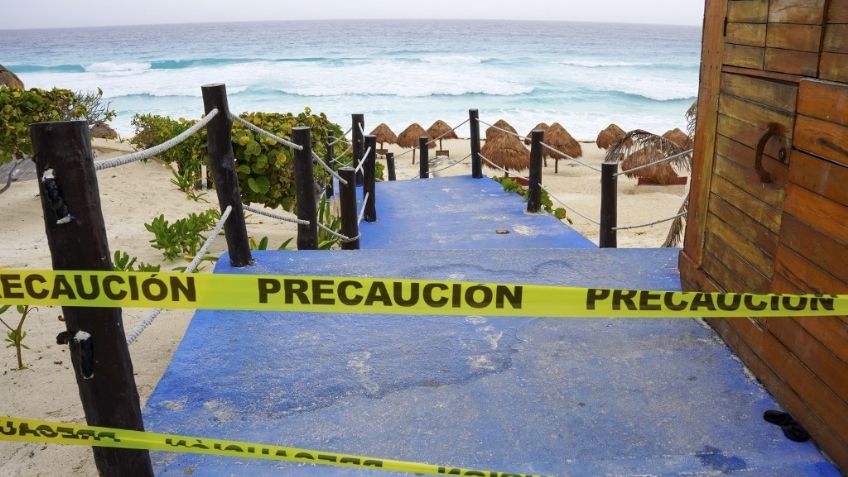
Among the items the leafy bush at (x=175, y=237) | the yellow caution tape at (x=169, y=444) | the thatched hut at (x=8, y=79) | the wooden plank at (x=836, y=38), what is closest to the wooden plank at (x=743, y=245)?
the wooden plank at (x=836, y=38)

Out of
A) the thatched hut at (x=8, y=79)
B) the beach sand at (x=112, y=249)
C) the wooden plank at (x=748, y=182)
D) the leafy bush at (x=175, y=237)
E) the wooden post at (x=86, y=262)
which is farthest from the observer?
the thatched hut at (x=8, y=79)

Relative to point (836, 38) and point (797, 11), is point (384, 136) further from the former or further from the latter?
point (836, 38)

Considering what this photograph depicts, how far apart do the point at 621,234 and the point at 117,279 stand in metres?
14.8

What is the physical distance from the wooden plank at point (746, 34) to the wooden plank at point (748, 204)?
68cm

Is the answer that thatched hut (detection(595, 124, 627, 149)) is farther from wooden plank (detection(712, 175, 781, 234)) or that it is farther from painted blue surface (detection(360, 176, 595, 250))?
wooden plank (detection(712, 175, 781, 234))

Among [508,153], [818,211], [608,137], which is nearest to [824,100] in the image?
[818,211]

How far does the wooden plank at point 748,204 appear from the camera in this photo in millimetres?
2732

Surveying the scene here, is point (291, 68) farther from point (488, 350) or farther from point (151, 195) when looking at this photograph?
point (488, 350)

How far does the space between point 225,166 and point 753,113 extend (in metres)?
2.88

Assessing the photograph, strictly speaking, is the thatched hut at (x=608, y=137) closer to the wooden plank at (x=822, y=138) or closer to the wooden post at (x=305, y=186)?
the wooden post at (x=305, y=186)

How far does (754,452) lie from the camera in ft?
7.77

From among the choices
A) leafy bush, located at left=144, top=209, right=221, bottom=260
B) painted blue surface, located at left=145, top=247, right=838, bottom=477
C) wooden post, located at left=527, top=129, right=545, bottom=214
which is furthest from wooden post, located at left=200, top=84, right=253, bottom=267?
wooden post, located at left=527, top=129, right=545, bottom=214

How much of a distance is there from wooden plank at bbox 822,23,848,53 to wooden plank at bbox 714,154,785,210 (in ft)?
2.06

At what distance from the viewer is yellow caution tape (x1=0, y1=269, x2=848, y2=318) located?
183 cm
